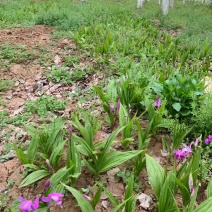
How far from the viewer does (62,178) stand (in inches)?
82.0

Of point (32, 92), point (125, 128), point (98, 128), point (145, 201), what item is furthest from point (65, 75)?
point (145, 201)

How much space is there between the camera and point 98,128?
108 inches

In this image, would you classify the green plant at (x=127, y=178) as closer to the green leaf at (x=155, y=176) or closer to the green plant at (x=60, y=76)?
the green leaf at (x=155, y=176)

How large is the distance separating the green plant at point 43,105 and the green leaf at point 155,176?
1.82m

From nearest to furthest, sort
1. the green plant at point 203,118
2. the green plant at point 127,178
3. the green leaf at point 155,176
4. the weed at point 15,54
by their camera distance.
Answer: the green leaf at point 155,176, the green plant at point 127,178, the green plant at point 203,118, the weed at point 15,54

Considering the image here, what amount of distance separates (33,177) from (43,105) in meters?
1.53

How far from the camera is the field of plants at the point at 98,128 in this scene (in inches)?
79.6

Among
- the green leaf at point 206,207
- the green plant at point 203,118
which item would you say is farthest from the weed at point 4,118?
the green leaf at point 206,207

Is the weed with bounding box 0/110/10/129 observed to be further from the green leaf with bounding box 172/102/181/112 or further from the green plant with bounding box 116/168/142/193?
the green leaf with bounding box 172/102/181/112

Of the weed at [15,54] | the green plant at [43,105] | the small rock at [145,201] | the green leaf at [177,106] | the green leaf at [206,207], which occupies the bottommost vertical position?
the small rock at [145,201]

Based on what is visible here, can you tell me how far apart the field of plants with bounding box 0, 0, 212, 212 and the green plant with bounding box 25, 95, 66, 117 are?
15mm

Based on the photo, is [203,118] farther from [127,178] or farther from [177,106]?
[127,178]

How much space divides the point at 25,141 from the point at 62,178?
106cm

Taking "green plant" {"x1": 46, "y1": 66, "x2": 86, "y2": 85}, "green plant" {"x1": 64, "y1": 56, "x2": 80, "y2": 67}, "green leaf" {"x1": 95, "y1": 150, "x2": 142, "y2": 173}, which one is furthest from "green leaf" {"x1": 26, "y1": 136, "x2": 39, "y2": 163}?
"green plant" {"x1": 64, "y1": 56, "x2": 80, "y2": 67}
